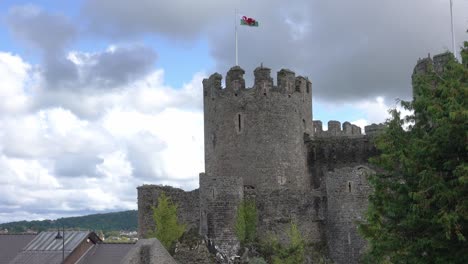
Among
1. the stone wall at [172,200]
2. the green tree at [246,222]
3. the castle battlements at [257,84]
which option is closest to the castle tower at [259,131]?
the castle battlements at [257,84]

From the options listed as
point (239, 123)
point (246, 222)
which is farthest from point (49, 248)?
point (239, 123)

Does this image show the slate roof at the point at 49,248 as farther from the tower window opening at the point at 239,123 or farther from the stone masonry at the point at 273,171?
the tower window opening at the point at 239,123

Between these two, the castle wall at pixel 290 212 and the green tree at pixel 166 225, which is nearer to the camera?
the green tree at pixel 166 225

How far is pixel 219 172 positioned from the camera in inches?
1642

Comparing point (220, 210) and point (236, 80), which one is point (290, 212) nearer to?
point (220, 210)

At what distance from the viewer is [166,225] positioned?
3694 cm

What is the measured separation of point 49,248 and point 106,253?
3965mm

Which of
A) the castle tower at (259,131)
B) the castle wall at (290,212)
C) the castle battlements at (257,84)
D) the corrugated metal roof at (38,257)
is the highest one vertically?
the castle battlements at (257,84)

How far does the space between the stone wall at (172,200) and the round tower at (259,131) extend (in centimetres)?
341

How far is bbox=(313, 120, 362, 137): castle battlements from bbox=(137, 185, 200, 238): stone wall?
1213 cm

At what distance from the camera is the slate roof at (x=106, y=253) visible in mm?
39781

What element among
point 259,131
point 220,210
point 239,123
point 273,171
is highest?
point 239,123

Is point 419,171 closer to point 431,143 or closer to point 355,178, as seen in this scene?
point 431,143

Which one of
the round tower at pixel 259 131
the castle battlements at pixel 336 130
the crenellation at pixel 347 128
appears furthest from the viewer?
the crenellation at pixel 347 128
